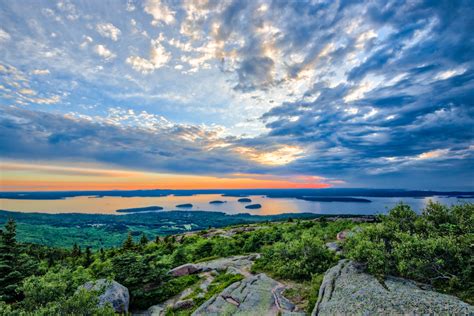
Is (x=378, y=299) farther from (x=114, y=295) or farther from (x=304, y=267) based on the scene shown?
(x=114, y=295)

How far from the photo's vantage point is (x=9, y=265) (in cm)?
2397

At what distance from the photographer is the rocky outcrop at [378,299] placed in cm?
1123

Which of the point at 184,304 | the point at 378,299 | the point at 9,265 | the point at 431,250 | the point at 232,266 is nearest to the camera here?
the point at 378,299

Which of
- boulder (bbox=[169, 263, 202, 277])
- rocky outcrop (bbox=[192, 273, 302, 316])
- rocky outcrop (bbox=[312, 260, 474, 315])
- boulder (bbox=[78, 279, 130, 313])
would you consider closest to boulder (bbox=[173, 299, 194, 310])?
rocky outcrop (bbox=[192, 273, 302, 316])

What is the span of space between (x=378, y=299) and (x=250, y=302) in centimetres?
902

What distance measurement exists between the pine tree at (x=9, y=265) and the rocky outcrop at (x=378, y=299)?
27.1 m

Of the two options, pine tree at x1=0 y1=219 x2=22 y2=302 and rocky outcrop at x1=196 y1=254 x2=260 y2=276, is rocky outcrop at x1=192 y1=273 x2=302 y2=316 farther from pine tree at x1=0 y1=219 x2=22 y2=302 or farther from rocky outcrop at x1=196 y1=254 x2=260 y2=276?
pine tree at x1=0 y1=219 x2=22 y2=302

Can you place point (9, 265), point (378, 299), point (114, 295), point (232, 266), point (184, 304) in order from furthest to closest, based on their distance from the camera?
point (232, 266)
point (9, 265)
point (184, 304)
point (114, 295)
point (378, 299)

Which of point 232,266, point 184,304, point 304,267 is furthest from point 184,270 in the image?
point 304,267

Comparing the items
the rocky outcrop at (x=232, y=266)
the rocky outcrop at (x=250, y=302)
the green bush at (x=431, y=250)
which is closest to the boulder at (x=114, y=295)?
the rocky outcrop at (x=250, y=302)

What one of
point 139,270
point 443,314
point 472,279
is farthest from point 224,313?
point 472,279

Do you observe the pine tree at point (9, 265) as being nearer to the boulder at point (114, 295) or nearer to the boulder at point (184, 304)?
the boulder at point (114, 295)

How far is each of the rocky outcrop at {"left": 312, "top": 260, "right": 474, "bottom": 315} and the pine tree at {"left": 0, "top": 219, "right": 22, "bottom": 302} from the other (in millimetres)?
27121

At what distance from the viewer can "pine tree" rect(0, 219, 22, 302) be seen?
21.2 meters
